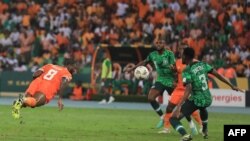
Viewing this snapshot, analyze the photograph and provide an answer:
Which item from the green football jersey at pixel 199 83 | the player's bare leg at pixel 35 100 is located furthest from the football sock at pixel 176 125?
the player's bare leg at pixel 35 100

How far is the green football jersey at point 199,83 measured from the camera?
16.2 metres

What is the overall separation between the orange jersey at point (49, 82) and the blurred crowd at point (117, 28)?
16.9 metres

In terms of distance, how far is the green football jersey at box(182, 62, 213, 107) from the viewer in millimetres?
16156

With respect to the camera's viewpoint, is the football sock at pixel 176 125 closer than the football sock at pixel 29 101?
Yes

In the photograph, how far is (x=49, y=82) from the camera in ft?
56.7

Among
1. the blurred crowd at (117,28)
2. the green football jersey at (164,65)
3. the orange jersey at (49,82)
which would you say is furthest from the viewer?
the blurred crowd at (117,28)

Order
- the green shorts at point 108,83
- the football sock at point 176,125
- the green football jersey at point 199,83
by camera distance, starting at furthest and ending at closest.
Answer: the green shorts at point 108,83
the green football jersey at point 199,83
the football sock at point 176,125

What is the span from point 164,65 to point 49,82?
351 centimetres

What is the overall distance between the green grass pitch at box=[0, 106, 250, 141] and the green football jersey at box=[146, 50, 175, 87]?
53.4 inches

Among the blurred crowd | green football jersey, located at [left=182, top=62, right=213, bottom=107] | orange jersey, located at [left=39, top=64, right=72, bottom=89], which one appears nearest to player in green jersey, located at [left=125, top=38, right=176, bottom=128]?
green football jersey, located at [left=182, top=62, right=213, bottom=107]

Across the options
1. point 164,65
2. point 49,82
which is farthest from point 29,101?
point 164,65

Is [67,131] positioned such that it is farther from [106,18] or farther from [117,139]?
[106,18]

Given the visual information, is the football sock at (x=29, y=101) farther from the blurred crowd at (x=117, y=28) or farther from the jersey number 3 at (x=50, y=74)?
the blurred crowd at (x=117, y=28)

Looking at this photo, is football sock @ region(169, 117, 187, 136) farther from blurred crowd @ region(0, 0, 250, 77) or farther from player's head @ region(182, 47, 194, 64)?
blurred crowd @ region(0, 0, 250, 77)
